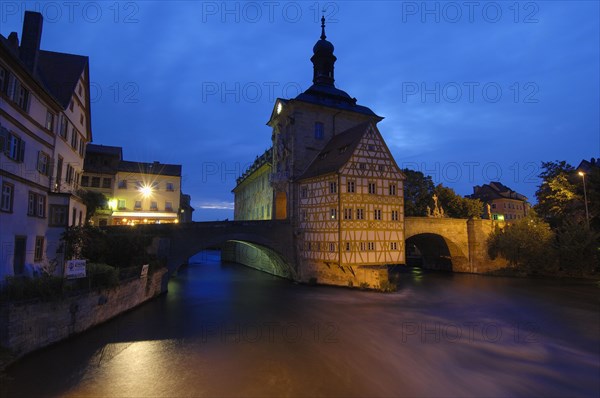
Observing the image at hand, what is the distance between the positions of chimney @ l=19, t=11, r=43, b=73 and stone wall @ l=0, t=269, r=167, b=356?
38.1 ft

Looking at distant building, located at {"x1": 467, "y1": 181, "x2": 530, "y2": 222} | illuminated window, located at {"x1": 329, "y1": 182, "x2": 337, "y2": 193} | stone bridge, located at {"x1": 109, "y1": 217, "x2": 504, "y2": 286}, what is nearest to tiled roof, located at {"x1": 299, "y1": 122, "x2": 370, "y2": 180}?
illuminated window, located at {"x1": 329, "y1": 182, "x2": 337, "y2": 193}

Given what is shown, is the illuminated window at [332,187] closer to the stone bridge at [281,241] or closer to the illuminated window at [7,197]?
the stone bridge at [281,241]

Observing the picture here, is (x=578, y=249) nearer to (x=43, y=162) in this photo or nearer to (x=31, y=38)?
(x=43, y=162)

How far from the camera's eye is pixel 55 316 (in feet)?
43.2

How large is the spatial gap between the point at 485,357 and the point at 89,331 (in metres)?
16.9

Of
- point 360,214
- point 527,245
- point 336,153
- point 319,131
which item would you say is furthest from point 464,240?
point 319,131

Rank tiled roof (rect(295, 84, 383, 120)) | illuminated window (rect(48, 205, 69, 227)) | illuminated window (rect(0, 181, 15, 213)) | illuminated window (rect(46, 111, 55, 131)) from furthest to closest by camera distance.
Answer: tiled roof (rect(295, 84, 383, 120))
illuminated window (rect(46, 111, 55, 131))
illuminated window (rect(48, 205, 69, 227))
illuminated window (rect(0, 181, 15, 213))

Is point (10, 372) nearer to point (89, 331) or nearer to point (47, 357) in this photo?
point (47, 357)

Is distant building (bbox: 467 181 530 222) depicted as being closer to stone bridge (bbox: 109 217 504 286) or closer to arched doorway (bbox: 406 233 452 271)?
arched doorway (bbox: 406 233 452 271)

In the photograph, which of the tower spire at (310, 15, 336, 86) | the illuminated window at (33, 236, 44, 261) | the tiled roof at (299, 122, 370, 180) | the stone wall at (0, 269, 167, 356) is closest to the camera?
the stone wall at (0, 269, 167, 356)

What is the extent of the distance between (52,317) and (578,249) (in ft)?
140

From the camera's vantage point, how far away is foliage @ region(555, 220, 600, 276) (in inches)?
1339

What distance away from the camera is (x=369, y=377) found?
11430 mm

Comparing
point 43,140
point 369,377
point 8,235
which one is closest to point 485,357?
point 369,377
